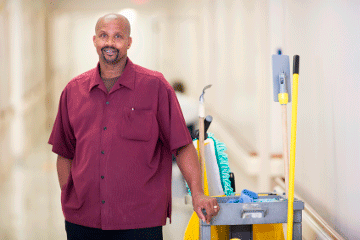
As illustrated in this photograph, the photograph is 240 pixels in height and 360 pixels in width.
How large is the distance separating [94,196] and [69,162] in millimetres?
238

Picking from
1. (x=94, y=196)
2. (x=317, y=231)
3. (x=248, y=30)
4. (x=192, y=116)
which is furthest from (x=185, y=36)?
(x=94, y=196)

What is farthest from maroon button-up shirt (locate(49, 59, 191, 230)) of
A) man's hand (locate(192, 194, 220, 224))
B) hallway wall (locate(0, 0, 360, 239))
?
hallway wall (locate(0, 0, 360, 239))

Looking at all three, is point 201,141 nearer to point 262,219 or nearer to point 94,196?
point 262,219

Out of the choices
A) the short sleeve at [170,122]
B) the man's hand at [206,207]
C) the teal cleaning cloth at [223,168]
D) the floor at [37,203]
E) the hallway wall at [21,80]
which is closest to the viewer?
the man's hand at [206,207]

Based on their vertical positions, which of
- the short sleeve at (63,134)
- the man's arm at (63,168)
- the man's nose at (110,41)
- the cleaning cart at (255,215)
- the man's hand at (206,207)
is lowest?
the cleaning cart at (255,215)

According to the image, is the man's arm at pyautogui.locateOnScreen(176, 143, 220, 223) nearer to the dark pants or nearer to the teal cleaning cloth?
the dark pants

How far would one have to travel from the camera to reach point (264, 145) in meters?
3.00

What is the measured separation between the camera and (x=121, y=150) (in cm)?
126

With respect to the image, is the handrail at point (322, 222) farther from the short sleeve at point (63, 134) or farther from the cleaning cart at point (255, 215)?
the short sleeve at point (63, 134)

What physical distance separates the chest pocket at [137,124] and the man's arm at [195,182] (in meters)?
0.13

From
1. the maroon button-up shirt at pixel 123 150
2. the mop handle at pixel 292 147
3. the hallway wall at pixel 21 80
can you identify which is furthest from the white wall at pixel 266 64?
the maroon button-up shirt at pixel 123 150

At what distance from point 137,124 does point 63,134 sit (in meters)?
0.31

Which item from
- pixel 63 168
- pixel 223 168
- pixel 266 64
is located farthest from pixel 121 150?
pixel 266 64

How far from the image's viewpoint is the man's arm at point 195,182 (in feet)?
3.89
